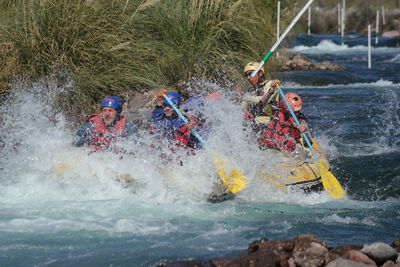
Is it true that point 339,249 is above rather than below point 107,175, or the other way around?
below

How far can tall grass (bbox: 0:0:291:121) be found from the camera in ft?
28.6

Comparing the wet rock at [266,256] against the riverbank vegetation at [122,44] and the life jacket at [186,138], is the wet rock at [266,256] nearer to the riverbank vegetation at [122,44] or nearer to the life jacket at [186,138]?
the life jacket at [186,138]

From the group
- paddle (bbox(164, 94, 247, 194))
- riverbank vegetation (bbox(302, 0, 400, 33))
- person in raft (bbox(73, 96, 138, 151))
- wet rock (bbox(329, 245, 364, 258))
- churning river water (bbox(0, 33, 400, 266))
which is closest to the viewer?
wet rock (bbox(329, 245, 364, 258))

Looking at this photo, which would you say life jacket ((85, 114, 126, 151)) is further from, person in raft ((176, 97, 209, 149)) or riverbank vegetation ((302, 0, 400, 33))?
riverbank vegetation ((302, 0, 400, 33))

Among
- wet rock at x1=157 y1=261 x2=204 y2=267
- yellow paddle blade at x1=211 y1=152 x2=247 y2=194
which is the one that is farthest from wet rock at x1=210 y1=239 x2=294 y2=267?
yellow paddle blade at x1=211 y1=152 x2=247 y2=194

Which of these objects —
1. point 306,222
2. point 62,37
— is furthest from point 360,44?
point 306,222

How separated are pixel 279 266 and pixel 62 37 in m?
5.84

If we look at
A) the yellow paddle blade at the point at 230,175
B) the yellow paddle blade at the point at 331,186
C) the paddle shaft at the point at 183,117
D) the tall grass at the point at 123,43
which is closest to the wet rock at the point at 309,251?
the yellow paddle blade at the point at 230,175

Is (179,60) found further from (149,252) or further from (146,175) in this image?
(149,252)

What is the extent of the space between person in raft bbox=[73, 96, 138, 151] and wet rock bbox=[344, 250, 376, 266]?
3.66 metres

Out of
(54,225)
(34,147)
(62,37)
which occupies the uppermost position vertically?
(62,37)

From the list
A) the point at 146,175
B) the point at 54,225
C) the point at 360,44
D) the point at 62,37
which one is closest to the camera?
the point at 54,225

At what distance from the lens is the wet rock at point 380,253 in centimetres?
429

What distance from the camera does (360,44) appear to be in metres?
30.1
